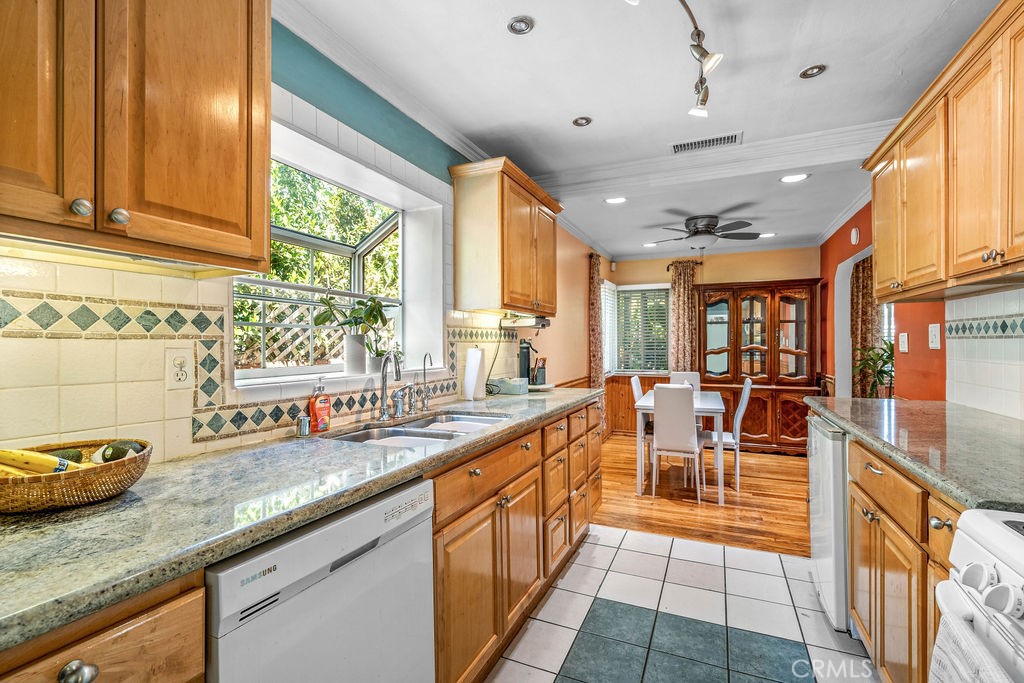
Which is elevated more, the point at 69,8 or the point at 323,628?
the point at 69,8

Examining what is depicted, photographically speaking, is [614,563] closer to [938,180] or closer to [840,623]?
[840,623]

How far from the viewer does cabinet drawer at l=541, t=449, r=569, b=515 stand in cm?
230

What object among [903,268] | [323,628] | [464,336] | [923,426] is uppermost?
[903,268]

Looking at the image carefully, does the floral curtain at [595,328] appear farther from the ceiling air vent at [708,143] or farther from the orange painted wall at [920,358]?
the orange painted wall at [920,358]

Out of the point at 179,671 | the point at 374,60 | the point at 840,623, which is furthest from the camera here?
the point at 374,60

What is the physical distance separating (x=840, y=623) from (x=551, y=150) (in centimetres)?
301

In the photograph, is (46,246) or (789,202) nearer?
(46,246)

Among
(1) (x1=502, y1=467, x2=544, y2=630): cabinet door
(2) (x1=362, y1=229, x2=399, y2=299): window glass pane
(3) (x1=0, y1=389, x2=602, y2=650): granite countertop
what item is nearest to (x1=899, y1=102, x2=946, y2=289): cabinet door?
(1) (x1=502, y1=467, x2=544, y2=630): cabinet door

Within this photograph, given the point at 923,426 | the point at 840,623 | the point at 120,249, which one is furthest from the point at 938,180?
the point at 120,249

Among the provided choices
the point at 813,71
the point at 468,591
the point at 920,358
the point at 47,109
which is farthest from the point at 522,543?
the point at 920,358

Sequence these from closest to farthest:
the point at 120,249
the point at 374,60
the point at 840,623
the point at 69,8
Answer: the point at 69,8, the point at 120,249, the point at 840,623, the point at 374,60

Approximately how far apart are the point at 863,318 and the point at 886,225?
98.0 inches

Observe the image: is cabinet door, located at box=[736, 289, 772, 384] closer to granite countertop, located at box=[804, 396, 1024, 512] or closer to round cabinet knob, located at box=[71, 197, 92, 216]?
granite countertop, located at box=[804, 396, 1024, 512]

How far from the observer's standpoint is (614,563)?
2709mm
